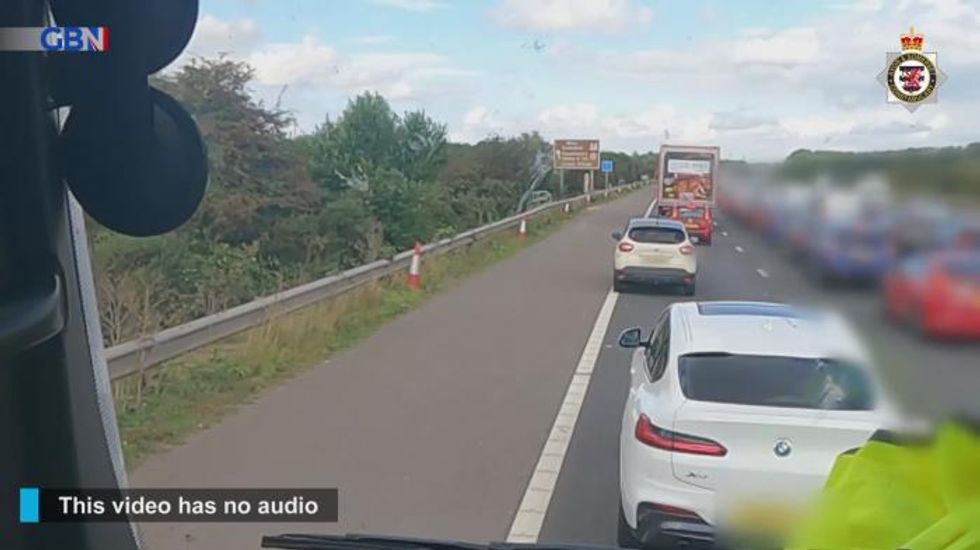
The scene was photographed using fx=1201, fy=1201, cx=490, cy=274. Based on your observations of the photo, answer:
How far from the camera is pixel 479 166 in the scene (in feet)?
16.7

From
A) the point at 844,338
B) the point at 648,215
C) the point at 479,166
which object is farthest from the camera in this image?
the point at 479,166

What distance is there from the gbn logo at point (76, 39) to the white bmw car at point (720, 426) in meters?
1.45

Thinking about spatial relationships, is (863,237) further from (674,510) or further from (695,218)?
(674,510)

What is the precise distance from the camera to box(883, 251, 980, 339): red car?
1.27 m

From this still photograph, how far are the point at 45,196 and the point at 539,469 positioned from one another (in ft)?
16.6

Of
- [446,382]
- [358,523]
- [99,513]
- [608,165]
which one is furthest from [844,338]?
[446,382]

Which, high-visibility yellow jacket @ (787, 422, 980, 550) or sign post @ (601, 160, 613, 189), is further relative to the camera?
sign post @ (601, 160, 613, 189)

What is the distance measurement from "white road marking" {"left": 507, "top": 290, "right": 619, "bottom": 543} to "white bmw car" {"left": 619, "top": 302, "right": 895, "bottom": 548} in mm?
531

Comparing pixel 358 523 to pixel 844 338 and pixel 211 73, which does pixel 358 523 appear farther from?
pixel 844 338

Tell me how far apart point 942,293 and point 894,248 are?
0.09 metres
